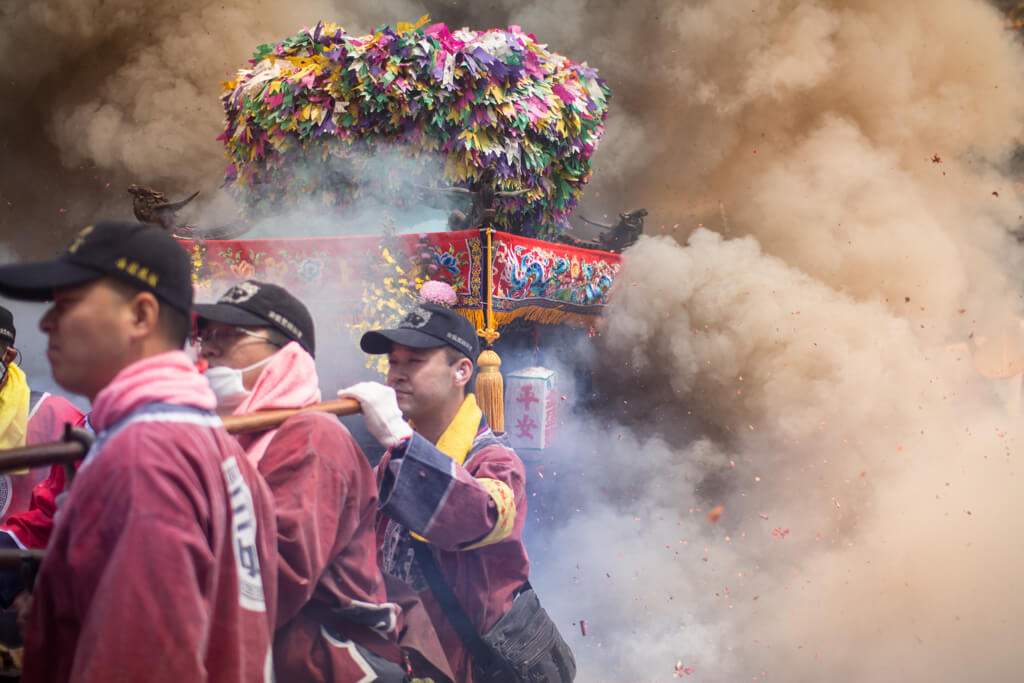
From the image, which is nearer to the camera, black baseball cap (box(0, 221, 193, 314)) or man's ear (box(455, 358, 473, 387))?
black baseball cap (box(0, 221, 193, 314))

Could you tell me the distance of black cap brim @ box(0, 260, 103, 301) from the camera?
4.68ft

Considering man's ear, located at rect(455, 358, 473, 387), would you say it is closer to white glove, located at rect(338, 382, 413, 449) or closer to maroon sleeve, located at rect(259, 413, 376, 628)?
white glove, located at rect(338, 382, 413, 449)

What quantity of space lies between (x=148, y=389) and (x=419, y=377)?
64.2 inches

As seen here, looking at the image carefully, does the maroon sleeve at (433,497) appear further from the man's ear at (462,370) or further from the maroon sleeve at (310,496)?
the man's ear at (462,370)

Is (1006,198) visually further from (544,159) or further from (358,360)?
(358,360)

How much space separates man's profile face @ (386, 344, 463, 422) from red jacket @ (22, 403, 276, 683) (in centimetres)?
151

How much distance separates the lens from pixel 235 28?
27.0 ft

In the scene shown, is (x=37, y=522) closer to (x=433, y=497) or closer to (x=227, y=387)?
(x=227, y=387)

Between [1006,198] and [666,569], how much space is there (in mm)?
4375

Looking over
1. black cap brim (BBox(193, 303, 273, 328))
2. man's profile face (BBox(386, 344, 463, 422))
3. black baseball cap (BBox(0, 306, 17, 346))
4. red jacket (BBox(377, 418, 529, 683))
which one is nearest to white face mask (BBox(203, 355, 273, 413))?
black cap brim (BBox(193, 303, 273, 328))

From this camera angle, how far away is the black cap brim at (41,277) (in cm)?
143

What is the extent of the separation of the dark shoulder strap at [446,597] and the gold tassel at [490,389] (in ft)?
7.19

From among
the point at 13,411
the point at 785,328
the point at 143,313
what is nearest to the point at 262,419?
the point at 143,313

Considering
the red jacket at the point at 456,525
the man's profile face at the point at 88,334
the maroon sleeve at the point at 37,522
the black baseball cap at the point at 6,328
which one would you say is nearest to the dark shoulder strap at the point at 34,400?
the black baseball cap at the point at 6,328
